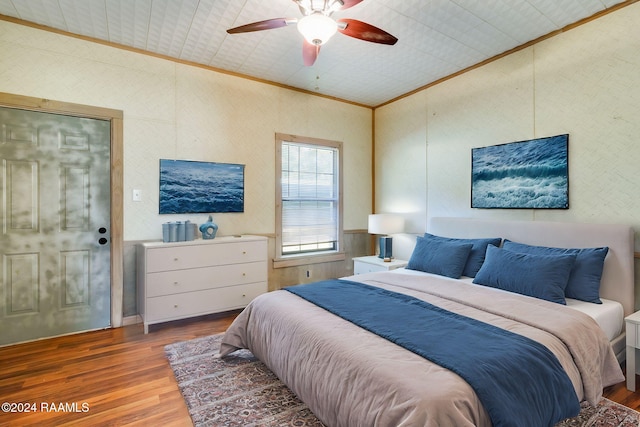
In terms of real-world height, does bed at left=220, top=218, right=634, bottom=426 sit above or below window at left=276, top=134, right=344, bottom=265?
below

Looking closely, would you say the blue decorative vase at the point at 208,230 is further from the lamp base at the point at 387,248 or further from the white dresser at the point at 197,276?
the lamp base at the point at 387,248

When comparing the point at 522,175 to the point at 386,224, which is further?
the point at 386,224

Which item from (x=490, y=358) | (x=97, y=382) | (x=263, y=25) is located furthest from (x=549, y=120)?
(x=97, y=382)

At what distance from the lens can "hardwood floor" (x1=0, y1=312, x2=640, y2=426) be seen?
184 cm

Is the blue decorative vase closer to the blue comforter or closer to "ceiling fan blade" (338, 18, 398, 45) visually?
the blue comforter

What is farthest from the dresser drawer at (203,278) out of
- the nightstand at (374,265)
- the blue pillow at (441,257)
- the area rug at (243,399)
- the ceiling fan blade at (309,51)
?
the ceiling fan blade at (309,51)

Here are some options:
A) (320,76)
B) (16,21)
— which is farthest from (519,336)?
(16,21)

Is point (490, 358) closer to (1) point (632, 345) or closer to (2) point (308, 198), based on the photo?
(1) point (632, 345)

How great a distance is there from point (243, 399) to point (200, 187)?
7.65 feet

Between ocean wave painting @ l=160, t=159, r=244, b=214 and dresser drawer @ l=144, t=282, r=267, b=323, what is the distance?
92cm

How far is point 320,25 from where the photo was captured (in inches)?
76.4

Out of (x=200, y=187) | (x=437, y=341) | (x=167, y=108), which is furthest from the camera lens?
(x=200, y=187)

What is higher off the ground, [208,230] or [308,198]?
[308,198]

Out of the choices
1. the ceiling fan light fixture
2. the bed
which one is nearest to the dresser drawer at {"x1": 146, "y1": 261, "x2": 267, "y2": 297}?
the bed
